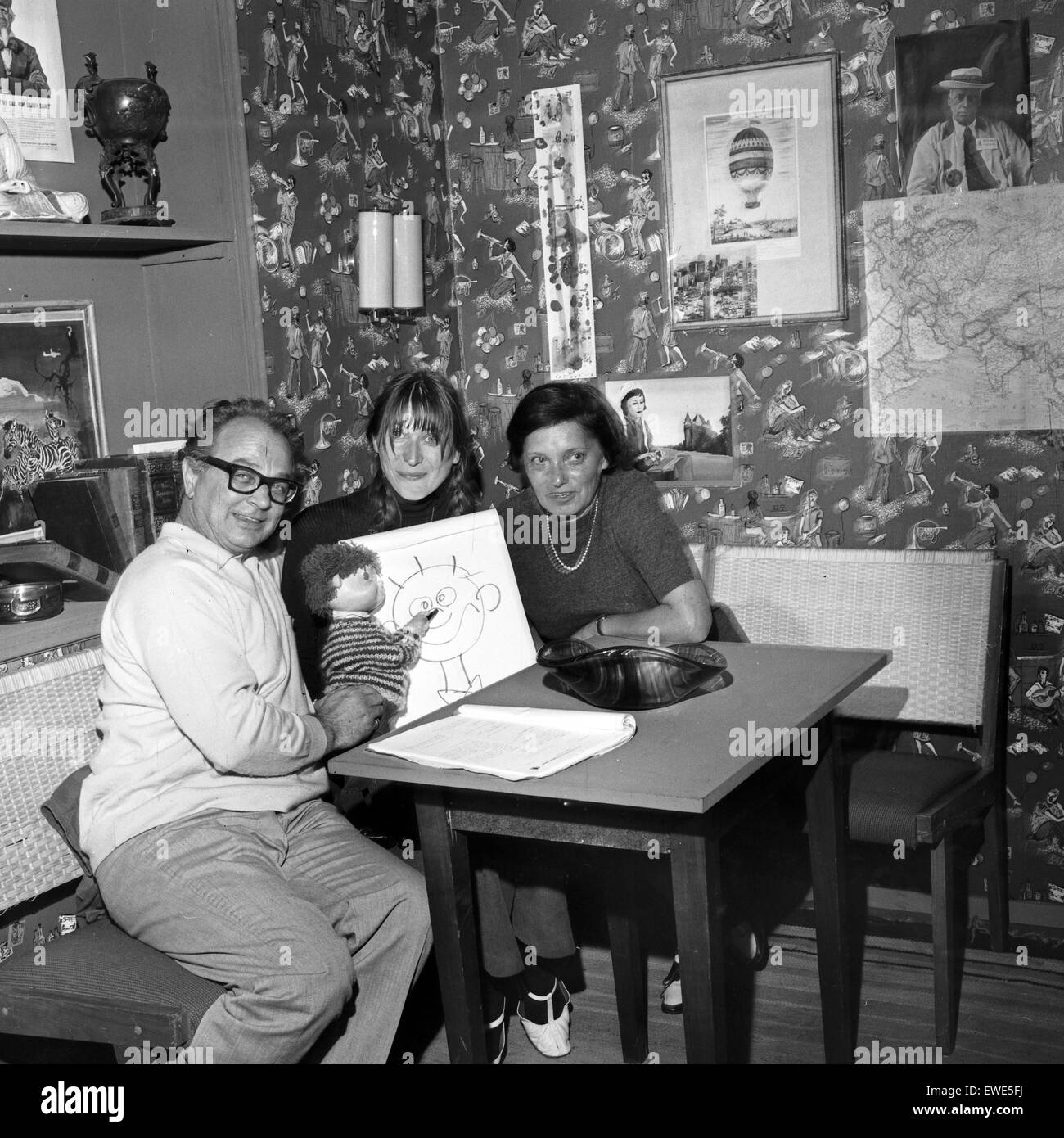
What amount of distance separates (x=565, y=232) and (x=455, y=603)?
1433 mm

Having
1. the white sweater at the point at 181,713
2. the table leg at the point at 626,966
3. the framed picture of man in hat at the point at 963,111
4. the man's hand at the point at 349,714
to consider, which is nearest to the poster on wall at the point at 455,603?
the man's hand at the point at 349,714

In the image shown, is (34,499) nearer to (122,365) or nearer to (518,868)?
(122,365)

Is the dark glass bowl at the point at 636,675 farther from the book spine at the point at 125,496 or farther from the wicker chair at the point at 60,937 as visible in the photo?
the book spine at the point at 125,496

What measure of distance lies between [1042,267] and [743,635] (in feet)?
3.99

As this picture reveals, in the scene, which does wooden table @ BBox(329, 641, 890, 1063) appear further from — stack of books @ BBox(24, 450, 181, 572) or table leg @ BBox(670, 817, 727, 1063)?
stack of books @ BBox(24, 450, 181, 572)

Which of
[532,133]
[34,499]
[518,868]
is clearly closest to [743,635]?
[518,868]

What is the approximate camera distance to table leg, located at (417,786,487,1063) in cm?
207

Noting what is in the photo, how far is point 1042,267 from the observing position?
3.06 meters

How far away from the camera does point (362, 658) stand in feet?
8.20

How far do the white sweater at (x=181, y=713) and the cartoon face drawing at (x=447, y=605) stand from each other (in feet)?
1.25

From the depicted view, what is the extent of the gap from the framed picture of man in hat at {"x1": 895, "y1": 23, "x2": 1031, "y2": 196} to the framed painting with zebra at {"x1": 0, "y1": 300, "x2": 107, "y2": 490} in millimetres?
2116

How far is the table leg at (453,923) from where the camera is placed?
207 centimetres

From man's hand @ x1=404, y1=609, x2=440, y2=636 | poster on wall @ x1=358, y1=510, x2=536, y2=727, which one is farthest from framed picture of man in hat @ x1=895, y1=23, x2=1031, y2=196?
man's hand @ x1=404, y1=609, x2=440, y2=636

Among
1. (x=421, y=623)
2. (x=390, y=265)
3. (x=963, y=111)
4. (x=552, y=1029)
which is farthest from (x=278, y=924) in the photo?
(x=963, y=111)
